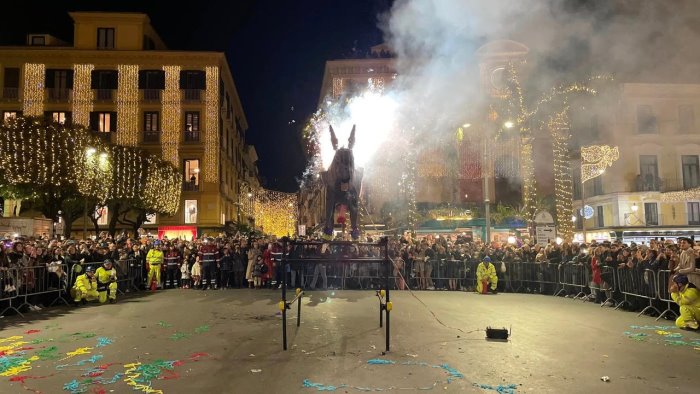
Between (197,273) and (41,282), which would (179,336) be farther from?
(197,273)

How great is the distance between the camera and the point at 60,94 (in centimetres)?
4256

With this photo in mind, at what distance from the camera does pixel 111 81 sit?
43.2 meters

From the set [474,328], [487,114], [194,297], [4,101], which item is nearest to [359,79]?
[487,114]

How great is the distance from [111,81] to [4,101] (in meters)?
8.80

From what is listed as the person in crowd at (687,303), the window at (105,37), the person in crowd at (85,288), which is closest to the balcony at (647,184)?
the person in crowd at (687,303)

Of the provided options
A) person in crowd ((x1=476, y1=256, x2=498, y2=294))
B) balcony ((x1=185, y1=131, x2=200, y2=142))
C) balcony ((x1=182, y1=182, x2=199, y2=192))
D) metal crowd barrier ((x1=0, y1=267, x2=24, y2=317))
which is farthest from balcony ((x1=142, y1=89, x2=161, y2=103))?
person in crowd ((x1=476, y1=256, x2=498, y2=294))

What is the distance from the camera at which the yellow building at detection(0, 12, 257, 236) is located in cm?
4222

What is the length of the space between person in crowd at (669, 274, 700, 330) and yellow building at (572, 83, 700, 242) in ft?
91.3

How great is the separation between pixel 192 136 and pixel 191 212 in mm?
6864

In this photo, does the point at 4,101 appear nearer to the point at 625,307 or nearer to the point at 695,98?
the point at 625,307

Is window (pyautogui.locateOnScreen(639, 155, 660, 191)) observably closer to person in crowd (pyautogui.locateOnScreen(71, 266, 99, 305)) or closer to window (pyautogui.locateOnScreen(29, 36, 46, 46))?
person in crowd (pyautogui.locateOnScreen(71, 266, 99, 305))

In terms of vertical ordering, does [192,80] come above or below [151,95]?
above

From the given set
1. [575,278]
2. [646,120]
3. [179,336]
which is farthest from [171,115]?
[646,120]

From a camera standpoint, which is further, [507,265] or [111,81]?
[111,81]
